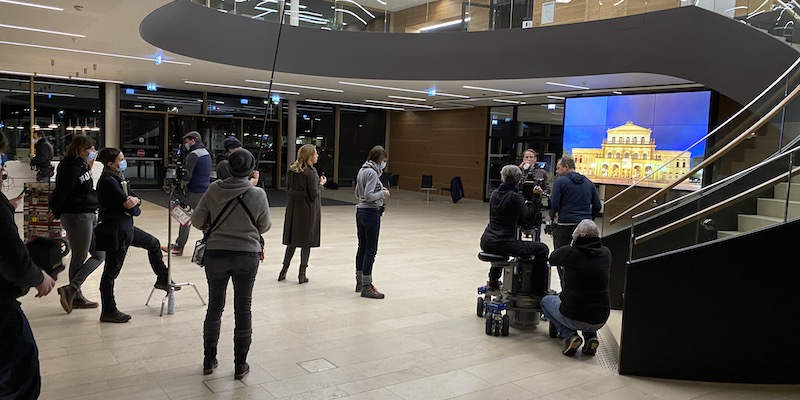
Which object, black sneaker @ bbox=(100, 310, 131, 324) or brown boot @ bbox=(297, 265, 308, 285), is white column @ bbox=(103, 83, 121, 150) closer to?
brown boot @ bbox=(297, 265, 308, 285)

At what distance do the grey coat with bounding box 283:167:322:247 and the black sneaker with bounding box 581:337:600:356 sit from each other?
3.05 metres

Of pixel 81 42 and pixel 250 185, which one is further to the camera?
pixel 81 42

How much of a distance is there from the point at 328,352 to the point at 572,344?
188 centimetres

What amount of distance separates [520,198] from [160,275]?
130 inches

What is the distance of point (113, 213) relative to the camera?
15.9 ft

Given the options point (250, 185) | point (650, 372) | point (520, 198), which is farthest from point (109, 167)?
point (650, 372)

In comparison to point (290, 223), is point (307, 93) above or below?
above

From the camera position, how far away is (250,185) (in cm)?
392

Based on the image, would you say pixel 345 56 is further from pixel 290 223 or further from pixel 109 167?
pixel 109 167

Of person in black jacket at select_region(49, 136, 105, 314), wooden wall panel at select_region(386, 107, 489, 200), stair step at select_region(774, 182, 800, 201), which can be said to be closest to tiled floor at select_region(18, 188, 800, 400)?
person in black jacket at select_region(49, 136, 105, 314)

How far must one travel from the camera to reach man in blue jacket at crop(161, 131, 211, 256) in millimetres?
7645

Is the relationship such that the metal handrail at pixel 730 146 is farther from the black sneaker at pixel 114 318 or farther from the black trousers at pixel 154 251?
the black sneaker at pixel 114 318

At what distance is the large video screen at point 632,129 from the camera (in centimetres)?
1271

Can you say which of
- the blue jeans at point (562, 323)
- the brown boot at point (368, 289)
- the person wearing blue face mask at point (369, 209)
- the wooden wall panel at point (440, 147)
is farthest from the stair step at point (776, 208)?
the wooden wall panel at point (440, 147)
